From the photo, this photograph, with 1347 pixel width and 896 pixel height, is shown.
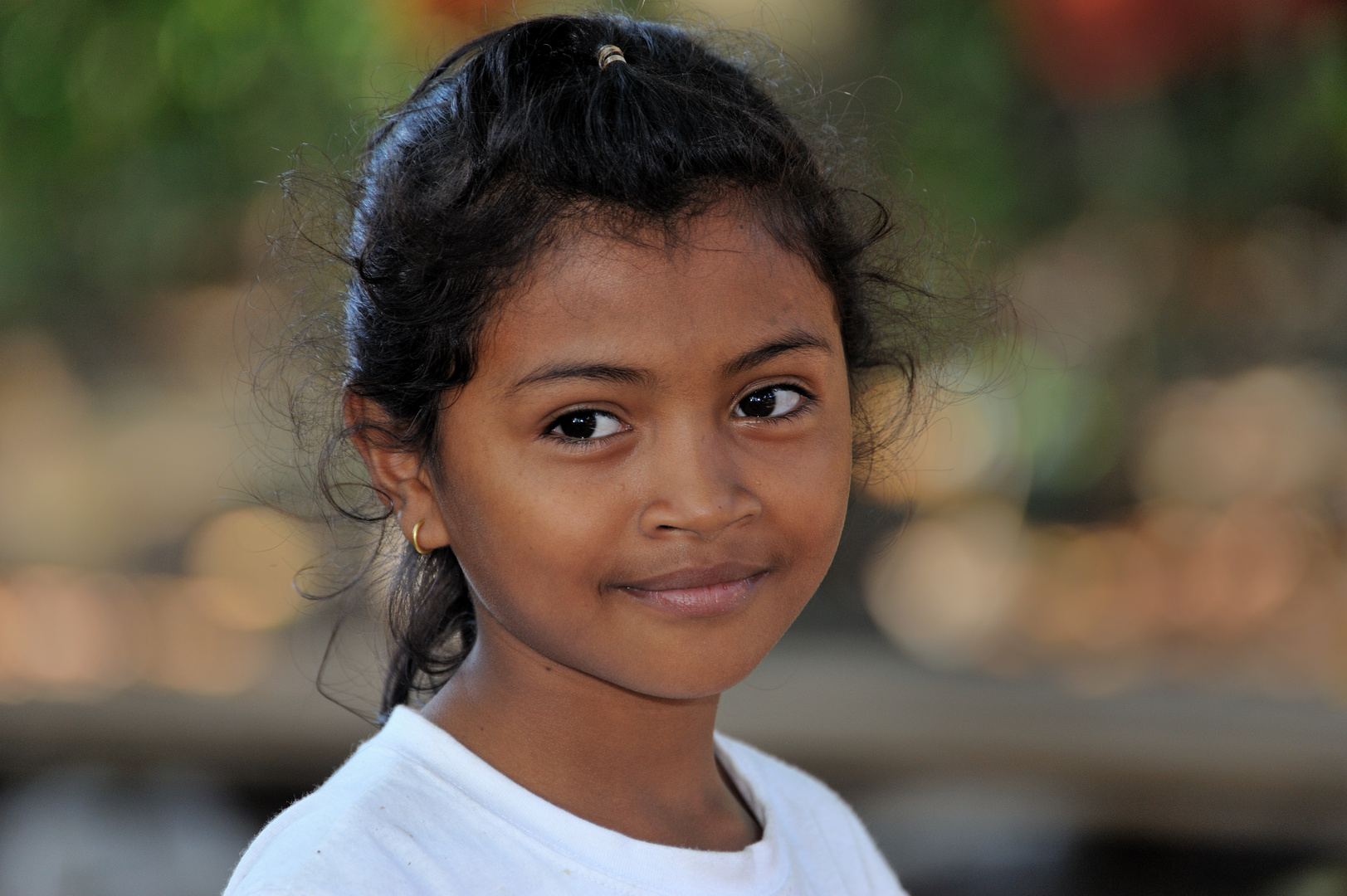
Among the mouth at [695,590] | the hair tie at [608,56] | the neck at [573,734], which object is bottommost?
the neck at [573,734]

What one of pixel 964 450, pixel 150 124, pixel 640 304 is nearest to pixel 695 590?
pixel 640 304

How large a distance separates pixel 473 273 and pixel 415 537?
20 cm

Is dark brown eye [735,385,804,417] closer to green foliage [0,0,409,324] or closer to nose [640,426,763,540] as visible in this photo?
nose [640,426,763,540]

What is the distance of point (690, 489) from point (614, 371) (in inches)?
3.5

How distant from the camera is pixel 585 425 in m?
0.84

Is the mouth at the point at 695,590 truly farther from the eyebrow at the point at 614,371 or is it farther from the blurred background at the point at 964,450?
the blurred background at the point at 964,450

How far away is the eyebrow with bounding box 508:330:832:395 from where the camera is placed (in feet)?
2.69

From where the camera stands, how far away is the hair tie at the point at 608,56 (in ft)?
3.01

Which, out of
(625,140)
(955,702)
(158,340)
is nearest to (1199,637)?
(955,702)

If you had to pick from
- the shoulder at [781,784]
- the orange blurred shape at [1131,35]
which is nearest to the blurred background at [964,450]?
the orange blurred shape at [1131,35]

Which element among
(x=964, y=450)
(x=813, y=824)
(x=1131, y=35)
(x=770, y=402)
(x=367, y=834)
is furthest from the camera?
(x=964, y=450)

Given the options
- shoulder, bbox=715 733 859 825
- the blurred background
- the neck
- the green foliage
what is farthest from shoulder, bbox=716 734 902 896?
the green foliage

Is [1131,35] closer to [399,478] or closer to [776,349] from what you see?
[776,349]

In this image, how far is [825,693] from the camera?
7.55 feet
